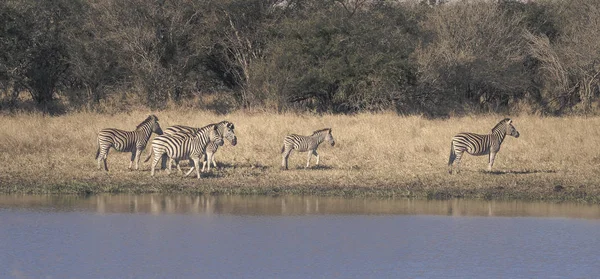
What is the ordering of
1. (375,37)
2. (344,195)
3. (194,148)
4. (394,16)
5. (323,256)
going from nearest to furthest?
(323,256), (344,195), (194,148), (375,37), (394,16)

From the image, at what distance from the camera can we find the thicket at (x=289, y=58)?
27.7m

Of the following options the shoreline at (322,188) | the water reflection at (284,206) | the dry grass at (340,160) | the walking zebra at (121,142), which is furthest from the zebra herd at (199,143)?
the water reflection at (284,206)

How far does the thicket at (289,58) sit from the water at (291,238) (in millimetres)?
12357

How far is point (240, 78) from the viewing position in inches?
1257

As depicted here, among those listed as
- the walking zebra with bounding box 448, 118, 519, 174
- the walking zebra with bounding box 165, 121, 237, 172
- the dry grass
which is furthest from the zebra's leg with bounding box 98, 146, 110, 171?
the walking zebra with bounding box 448, 118, 519, 174

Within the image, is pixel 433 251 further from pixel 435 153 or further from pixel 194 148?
pixel 435 153

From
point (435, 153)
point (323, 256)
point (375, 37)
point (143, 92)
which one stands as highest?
point (375, 37)

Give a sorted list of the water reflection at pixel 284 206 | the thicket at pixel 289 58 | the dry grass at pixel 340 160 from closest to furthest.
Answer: the water reflection at pixel 284 206, the dry grass at pixel 340 160, the thicket at pixel 289 58

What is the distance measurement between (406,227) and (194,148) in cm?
520

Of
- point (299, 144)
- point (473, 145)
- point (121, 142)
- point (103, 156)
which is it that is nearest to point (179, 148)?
point (121, 142)

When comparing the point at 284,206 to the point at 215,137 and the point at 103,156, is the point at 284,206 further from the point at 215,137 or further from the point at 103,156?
the point at 103,156

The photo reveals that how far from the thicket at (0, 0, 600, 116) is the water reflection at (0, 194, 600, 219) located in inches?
452

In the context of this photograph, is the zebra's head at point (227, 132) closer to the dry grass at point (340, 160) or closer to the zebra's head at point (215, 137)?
the zebra's head at point (215, 137)

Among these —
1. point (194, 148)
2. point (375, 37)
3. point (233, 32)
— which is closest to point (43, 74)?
point (233, 32)
